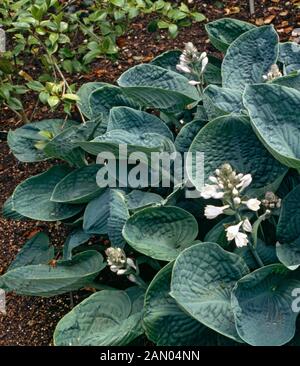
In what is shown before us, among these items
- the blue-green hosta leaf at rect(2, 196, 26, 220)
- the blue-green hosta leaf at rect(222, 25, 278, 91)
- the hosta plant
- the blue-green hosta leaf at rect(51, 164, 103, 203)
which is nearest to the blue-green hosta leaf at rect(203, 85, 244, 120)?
the hosta plant

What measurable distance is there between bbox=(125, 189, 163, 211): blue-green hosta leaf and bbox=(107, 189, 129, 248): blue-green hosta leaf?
4 cm

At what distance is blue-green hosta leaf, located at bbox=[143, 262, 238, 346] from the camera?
4.98ft

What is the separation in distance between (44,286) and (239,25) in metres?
0.85

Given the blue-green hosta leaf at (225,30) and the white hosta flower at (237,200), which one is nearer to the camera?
the white hosta flower at (237,200)

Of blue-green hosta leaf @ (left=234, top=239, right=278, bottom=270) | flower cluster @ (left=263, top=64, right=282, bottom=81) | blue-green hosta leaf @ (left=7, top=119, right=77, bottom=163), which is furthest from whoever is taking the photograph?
blue-green hosta leaf @ (left=7, top=119, right=77, bottom=163)

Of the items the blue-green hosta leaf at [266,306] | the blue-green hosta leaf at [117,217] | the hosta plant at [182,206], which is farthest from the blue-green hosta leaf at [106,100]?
the blue-green hosta leaf at [266,306]

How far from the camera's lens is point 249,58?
6.10 ft

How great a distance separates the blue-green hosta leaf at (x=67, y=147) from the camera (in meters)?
1.83

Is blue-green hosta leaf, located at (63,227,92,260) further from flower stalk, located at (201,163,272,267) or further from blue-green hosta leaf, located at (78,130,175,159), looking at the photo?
flower stalk, located at (201,163,272,267)

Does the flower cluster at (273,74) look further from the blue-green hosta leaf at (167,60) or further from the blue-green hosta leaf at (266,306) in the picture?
the blue-green hosta leaf at (266,306)

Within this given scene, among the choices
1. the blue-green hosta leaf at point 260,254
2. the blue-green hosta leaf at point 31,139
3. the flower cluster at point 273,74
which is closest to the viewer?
the blue-green hosta leaf at point 260,254

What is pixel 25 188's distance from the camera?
1904 millimetres
